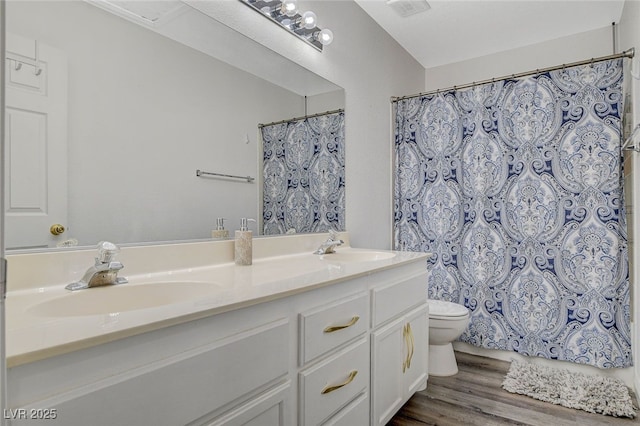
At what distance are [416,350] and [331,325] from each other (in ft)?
2.76

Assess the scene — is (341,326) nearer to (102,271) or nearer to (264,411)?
(264,411)

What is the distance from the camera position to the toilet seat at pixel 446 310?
2.22 metres

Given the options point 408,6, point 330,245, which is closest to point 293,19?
point 408,6

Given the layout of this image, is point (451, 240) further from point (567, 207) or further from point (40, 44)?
point (40, 44)

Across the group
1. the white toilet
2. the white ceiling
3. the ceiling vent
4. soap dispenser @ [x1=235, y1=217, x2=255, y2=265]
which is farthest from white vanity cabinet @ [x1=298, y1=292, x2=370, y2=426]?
the white ceiling

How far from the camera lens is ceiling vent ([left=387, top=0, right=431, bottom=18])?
2.34 m

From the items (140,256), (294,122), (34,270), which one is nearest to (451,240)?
(294,122)

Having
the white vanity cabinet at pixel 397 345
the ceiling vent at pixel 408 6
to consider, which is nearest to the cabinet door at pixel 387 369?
the white vanity cabinet at pixel 397 345

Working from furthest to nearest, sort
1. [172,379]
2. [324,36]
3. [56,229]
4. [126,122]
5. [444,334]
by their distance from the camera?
[444,334] < [324,36] < [126,122] < [56,229] < [172,379]

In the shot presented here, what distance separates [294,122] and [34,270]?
1319 mm

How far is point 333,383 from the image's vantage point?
48.3 inches

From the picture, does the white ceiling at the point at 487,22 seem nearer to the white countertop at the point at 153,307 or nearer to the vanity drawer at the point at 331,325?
the white countertop at the point at 153,307

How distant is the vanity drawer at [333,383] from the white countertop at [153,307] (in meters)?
0.27

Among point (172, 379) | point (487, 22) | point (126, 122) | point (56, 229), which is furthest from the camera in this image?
point (487, 22)
